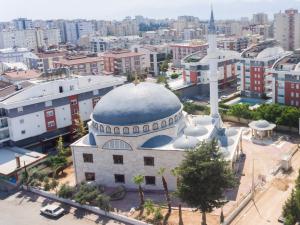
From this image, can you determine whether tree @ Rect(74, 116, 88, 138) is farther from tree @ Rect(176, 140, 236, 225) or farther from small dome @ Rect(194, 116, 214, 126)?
tree @ Rect(176, 140, 236, 225)

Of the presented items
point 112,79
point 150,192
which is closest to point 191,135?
point 150,192

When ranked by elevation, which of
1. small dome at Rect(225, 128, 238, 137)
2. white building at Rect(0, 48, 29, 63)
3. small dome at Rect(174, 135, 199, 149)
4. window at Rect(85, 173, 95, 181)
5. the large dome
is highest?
white building at Rect(0, 48, 29, 63)

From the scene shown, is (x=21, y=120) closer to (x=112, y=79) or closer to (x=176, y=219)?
(x=112, y=79)

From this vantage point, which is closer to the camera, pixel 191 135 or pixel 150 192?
pixel 150 192

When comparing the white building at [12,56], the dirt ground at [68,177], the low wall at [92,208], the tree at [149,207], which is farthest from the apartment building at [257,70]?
the white building at [12,56]

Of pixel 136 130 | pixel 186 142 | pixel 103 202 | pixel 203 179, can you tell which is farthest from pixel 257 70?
pixel 203 179

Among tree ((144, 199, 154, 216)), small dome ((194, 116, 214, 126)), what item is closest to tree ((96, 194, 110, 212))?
tree ((144, 199, 154, 216))

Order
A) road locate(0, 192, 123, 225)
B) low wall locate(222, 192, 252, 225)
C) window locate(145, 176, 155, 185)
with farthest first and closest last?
window locate(145, 176, 155, 185) → road locate(0, 192, 123, 225) → low wall locate(222, 192, 252, 225)
